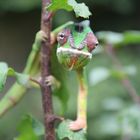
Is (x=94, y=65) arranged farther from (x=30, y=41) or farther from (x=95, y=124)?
(x=30, y=41)

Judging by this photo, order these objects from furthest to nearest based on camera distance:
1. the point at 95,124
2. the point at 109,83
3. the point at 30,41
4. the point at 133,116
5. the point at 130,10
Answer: the point at 30,41, the point at 130,10, the point at 109,83, the point at 95,124, the point at 133,116

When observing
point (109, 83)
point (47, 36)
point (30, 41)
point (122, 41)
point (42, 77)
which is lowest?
point (42, 77)

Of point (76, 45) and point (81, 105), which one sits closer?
point (76, 45)

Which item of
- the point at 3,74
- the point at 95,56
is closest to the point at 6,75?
the point at 3,74

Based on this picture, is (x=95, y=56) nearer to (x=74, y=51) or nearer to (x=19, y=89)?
(x=19, y=89)

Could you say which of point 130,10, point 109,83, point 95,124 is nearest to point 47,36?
point 95,124

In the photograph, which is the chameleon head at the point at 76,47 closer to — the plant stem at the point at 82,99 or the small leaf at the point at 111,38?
the plant stem at the point at 82,99
